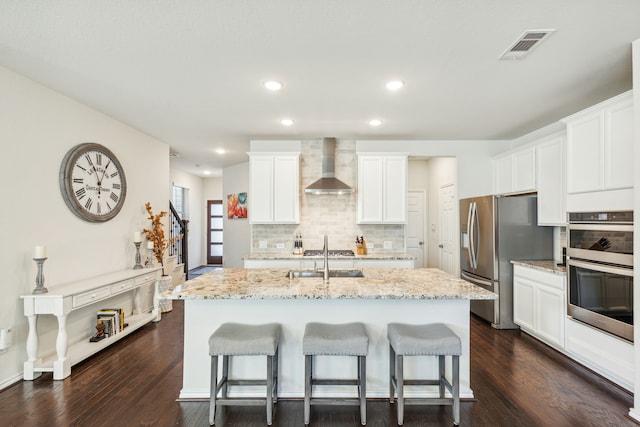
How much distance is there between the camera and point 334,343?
2145mm

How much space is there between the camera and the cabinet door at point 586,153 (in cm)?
270

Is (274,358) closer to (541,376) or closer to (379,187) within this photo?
(541,376)

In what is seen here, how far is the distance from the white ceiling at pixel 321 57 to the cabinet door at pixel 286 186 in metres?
0.89

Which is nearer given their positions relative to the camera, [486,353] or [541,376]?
[541,376]

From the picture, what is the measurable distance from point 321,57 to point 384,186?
2686mm

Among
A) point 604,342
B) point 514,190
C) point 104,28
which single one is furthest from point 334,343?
point 514,190

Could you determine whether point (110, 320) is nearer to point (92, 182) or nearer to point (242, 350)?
point (92, 182)

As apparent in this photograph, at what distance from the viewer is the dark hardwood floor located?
7.31 ft

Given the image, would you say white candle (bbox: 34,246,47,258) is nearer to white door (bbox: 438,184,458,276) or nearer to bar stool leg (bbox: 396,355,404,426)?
bar stool leg (bbox: 396,355,404,426)

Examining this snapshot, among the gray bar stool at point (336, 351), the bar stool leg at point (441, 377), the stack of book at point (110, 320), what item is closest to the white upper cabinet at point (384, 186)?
the bar stool leg at point (441, 377)

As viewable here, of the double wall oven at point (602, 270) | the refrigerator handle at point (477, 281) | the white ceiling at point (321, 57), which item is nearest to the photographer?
the white ceiling at point (321, 57)

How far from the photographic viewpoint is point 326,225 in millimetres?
5074

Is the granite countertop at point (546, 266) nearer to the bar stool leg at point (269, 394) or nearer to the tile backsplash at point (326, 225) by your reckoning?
the tile backsplash at point (326, 225)

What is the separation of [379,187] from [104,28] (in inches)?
146
